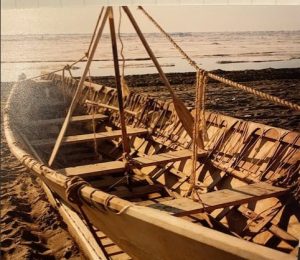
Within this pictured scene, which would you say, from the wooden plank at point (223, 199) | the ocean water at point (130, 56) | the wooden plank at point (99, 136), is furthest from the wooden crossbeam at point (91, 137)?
the ocean water at point (130, 56)

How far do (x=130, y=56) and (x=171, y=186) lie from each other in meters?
27.8

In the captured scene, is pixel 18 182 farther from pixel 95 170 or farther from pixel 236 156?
pixel 236 156

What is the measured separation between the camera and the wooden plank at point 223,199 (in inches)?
141

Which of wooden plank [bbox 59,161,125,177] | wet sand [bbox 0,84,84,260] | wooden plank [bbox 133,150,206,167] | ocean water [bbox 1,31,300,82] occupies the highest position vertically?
ocean water [bbox 1,31,300,82]

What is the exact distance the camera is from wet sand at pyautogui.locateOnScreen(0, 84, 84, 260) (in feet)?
16.0

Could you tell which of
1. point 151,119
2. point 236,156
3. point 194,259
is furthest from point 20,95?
point 194,259

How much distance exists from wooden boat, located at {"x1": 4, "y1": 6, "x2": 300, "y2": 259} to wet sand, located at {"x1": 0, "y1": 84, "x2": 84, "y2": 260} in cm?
39

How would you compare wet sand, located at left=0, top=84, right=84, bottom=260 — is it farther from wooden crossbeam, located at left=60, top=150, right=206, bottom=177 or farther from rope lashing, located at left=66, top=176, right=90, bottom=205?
rope lashing, located at left=66, top=176, right=90, bottom=205

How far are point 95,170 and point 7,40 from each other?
142 ft

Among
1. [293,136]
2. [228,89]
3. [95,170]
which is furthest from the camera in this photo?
[228,89]

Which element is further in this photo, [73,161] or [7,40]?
[7,40]

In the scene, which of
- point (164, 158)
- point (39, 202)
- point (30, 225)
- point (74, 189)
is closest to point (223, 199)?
point (74, 189)

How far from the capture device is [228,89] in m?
18.1

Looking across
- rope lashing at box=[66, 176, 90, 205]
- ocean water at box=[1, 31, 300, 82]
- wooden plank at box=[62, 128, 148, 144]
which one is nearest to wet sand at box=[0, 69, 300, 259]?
wooden plank at box=[62, 128, 148, 144]
